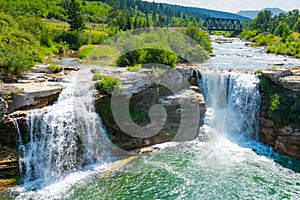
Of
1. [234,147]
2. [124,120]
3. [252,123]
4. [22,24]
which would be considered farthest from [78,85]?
[22,24]

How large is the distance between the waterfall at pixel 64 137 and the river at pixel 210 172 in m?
0.72

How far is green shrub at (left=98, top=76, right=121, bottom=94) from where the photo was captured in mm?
15266

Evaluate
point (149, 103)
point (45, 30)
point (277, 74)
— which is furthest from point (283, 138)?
point (45, 30)

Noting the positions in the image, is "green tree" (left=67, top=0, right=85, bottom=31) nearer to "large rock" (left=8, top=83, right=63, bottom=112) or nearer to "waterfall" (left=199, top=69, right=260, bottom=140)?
"waterfall" (left=199, top=69, right=260, bottom=140)

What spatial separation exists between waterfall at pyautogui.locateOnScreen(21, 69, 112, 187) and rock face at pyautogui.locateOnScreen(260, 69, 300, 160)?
33.5ft

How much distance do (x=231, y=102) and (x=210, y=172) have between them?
7.10 meters

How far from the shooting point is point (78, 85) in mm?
15578

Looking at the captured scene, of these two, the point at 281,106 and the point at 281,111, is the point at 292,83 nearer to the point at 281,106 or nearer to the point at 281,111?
the point at 281,106

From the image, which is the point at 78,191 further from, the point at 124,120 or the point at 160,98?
the point at 160,98

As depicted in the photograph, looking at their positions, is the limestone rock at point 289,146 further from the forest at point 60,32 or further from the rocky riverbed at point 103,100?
the forest at point 60,32

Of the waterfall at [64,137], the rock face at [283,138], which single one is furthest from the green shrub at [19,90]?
the rock face at [283,138]

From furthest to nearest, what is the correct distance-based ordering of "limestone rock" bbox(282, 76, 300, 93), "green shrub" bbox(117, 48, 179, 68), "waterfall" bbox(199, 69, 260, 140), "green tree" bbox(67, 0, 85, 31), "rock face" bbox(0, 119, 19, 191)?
"green tree" bbox(67, 0, 85, 31), "green shrub" bbox(117, 48, 179, 68), "waterfall" bbox(199, 69, 260, 140), "limestone rock" bbox(282, 76, 300, 93), "rock face" bbox(0, 119, 19, 191)

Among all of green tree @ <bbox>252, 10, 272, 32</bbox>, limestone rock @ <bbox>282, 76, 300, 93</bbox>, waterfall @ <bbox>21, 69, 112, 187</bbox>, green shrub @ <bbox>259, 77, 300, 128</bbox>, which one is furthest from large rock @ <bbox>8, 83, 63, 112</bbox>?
green tree @ <bbox>252, 10, 272, 32</bbox>

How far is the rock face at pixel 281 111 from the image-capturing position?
15.3m
